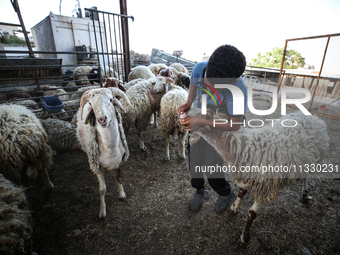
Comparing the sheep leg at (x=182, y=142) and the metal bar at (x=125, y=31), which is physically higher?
the metal bar at (x=125, y=31)

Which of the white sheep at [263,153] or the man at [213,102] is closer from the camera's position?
the man at [213,102]

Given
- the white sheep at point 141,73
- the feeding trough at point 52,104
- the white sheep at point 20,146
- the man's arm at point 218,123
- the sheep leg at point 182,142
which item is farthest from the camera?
the white sheep at point 141,73

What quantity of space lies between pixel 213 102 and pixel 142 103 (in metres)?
2.38

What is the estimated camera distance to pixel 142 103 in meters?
3.89

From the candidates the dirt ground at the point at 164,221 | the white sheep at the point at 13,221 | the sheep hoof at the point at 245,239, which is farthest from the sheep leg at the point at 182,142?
the white sheep at the point at 13,221

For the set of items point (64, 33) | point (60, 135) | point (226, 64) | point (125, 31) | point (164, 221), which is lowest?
point (164, 221)

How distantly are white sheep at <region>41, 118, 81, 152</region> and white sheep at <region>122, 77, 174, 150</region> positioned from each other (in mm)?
1325

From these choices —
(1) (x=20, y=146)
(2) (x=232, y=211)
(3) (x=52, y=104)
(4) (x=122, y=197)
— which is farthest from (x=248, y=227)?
(3) (x=52, y=104)

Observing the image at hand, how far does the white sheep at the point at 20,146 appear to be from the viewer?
232 centimetres

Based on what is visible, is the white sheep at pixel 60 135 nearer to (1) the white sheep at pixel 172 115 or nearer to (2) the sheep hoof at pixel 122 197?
(2) the sheep hoof at pixel 122 197

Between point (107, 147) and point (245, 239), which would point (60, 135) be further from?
point (245, 239)

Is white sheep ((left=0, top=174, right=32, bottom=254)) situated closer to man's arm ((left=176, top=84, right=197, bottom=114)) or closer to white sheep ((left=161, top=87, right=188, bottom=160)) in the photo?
man's arm ((left=176, top=84, right=197, bottom=114))

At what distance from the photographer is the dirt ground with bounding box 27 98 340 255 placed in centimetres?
202

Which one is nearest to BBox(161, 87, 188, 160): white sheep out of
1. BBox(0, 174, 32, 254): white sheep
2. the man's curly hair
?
the man's curly hair
